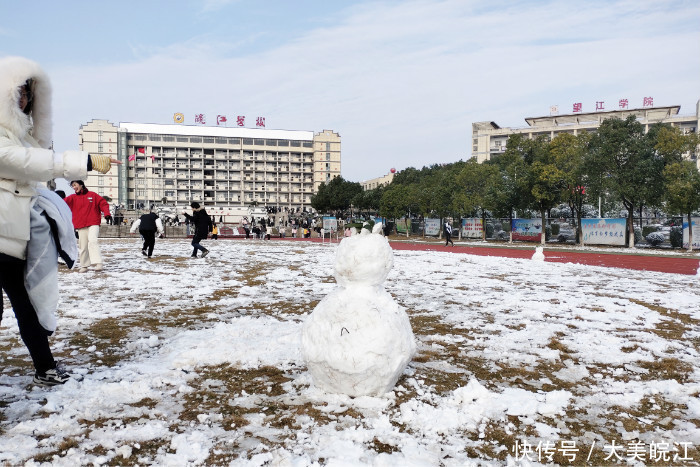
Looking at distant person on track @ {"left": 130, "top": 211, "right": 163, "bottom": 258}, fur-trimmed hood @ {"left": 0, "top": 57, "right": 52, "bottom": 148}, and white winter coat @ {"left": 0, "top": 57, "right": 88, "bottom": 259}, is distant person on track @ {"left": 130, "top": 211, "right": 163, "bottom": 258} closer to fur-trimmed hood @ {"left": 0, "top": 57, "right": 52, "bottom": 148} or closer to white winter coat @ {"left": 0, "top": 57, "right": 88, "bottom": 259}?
fur-trimmed hood @ {"left": 0, "top": 57, "right": 52, "bottom": 148}

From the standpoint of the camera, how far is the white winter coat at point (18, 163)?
285 cm

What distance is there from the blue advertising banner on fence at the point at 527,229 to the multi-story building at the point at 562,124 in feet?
148

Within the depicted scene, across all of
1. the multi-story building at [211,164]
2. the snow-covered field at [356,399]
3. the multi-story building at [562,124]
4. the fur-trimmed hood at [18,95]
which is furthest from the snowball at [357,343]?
the multi-story building at [211,164]

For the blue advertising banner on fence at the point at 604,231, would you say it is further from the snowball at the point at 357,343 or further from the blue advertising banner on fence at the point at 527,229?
the snowball at the point at 357,343

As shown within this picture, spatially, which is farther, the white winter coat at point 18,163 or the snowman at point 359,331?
the snowman at point 359,331

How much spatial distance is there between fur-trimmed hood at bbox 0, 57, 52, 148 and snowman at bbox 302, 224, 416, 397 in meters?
2.45

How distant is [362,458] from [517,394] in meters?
1.57

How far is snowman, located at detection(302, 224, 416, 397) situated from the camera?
3170mm

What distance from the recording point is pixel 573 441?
2.71m

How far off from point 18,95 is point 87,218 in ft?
26.1

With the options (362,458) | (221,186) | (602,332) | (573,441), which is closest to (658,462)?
(573,441)

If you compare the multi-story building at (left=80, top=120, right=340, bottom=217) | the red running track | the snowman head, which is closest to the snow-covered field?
the snowman head

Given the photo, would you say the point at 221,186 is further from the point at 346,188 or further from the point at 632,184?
the point at 632,184

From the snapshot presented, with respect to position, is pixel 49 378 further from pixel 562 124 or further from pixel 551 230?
pixel 562 124
